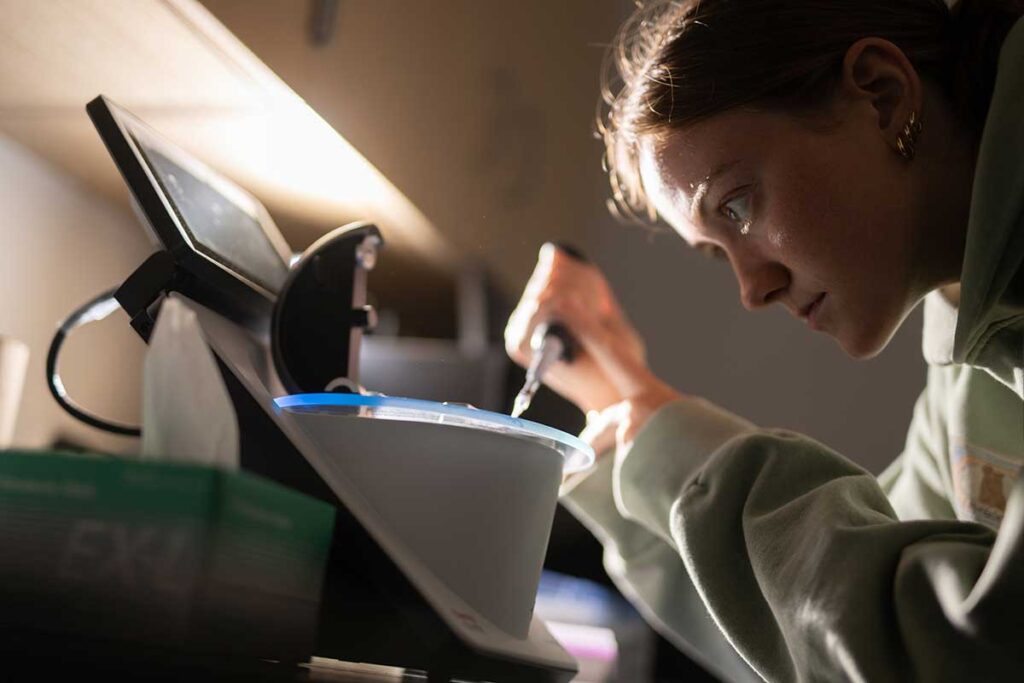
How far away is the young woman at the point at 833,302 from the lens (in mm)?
480

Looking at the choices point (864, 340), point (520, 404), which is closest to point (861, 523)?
point (864, 340)

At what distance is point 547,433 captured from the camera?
0.51m

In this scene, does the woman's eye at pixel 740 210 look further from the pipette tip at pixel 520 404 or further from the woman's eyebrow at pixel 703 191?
the pipette tip at pixel 520 404

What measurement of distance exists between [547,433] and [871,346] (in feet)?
1.15

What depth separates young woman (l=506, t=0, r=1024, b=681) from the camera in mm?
480

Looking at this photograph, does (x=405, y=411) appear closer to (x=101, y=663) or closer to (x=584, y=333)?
(x=101, y=663)

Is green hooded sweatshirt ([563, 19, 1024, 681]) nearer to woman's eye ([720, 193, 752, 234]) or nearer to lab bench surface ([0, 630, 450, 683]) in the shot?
woman's eye ([720, 193, 752, 234])

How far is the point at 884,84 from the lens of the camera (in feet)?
2.28

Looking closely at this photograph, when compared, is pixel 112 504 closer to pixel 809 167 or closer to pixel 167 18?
pixel 167 18


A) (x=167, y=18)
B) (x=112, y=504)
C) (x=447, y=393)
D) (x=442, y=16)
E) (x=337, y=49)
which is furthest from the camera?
(x=447, y=393)

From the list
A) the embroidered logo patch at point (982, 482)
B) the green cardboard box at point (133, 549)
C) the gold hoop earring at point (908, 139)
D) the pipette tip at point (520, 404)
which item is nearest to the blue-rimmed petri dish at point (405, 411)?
the green cardboard box at point (133, 549)

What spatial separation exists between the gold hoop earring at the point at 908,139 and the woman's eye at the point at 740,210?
116 mm

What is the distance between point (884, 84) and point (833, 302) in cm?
17

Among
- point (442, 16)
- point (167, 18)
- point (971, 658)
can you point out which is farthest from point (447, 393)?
point (971, 658)
